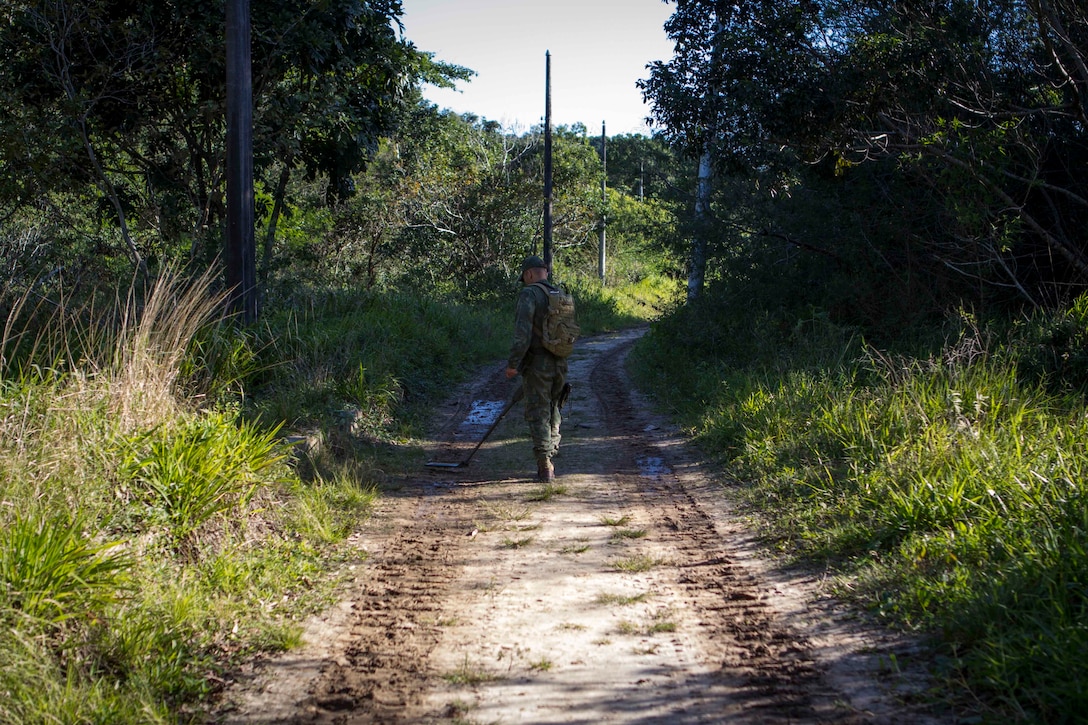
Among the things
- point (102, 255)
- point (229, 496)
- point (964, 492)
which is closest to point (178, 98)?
point (102, 255)

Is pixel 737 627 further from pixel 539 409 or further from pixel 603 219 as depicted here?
pixel 603 219

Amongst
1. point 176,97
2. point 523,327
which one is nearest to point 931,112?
point 523,327

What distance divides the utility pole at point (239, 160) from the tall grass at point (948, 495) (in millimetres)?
5035

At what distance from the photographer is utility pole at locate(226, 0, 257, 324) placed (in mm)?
8773

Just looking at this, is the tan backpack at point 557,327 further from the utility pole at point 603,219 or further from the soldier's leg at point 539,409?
the utility pole at point 603,219

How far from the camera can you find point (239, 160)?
8922 mm

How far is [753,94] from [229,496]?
25.5 feet

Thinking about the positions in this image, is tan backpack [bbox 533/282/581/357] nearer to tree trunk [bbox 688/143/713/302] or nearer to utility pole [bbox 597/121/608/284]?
tree trunk [bbox 688/143/713/302]

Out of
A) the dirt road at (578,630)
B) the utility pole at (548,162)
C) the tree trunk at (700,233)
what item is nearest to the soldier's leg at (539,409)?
the dirt road at (578,630)

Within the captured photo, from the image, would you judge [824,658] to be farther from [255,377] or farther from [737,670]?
[255,377]

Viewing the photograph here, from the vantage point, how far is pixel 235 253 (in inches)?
360

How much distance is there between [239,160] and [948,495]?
7.21 metres

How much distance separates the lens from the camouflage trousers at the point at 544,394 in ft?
24.7

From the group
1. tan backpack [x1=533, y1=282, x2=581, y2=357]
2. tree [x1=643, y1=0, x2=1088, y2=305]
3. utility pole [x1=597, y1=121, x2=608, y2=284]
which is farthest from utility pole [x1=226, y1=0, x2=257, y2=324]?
utility pole [x1=597, y1=121, x2=608, y2=284]
